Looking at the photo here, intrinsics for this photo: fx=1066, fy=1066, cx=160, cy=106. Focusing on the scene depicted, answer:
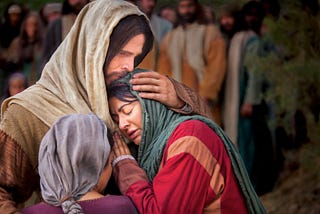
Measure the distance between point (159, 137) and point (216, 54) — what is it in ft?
14.0

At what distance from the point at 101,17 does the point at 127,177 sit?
0.55 m

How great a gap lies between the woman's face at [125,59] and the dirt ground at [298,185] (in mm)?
4275

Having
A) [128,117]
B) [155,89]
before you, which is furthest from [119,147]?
[155,89]

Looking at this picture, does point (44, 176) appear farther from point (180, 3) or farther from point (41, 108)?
point (180, 3)

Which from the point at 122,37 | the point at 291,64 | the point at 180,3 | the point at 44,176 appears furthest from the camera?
the point at 291,64

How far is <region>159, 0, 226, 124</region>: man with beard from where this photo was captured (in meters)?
7.35

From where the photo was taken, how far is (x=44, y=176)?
3.43 m

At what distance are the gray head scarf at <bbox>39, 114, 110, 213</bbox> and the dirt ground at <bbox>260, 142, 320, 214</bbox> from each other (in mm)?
4483

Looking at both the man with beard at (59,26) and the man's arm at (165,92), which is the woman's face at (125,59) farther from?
the man with beard at (59,26)

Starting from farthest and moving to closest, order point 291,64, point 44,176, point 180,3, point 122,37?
point 291,64, point 180,3, point 122,37, point 44,176

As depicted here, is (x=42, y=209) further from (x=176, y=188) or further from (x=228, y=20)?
(x=228, y=20)

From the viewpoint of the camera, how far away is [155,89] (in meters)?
3.62

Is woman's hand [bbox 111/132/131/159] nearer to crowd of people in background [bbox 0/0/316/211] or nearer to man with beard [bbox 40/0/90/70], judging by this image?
man with beard [bbox 40/0/90/70]

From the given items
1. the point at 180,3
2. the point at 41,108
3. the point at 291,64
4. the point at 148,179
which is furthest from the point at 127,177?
the point at 291,64
